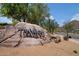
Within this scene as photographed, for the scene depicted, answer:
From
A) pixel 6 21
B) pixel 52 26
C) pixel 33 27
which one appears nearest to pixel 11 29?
pixel 6 21

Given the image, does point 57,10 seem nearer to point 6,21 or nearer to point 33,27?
point 33,27

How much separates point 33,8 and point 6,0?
1.07ft

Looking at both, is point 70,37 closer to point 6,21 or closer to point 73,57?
point 73,57

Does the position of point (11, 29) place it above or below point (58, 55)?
above

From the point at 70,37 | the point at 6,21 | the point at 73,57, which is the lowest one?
the point at 73,57

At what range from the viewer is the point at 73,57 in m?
2.31

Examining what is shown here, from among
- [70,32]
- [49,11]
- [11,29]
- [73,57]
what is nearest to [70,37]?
[70,32]

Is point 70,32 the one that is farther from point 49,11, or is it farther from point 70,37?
point 49,11

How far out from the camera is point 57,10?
2.34 metres

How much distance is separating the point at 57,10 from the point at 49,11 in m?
0.09

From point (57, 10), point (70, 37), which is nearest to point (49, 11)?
point (57, 10)

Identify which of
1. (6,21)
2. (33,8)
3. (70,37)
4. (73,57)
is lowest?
(73,57)

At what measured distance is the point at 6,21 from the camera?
7.61 ft

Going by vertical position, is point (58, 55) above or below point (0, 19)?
below
